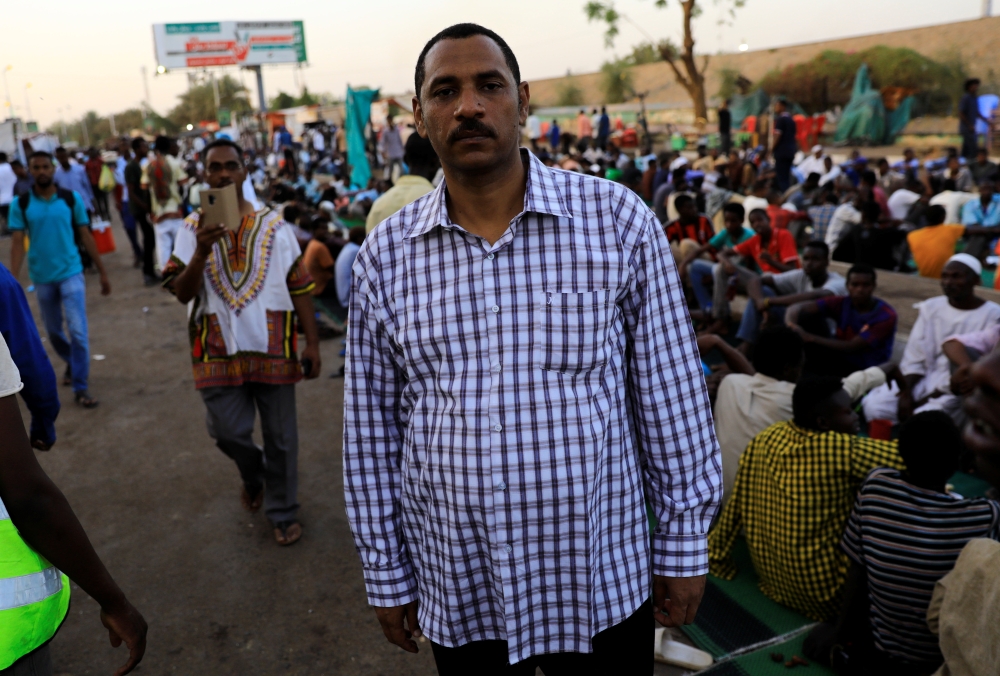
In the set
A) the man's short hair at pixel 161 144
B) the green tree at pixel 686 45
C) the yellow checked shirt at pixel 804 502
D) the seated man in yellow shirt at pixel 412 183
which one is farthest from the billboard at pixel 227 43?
the yellow checked shirt at pixel 804 502

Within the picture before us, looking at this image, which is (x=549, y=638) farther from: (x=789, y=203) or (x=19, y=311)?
(x=789, y=203)

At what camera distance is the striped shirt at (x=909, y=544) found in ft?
8.40

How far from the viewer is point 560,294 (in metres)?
1.60

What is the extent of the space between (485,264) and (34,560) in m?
1.04

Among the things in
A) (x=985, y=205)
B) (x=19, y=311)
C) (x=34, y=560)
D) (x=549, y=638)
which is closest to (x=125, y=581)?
(x=19, y=311)

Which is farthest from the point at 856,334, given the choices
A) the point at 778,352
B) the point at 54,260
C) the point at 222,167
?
the point at 54,260

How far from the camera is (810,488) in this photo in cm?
303

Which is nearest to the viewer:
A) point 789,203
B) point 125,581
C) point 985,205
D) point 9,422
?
point 9,422

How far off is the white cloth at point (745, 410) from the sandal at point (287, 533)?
207cm

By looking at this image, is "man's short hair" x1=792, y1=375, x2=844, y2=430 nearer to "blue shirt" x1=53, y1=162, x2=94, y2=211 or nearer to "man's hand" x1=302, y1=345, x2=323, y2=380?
"man's hand" x1=302, y1=345, x2=323, y2=380

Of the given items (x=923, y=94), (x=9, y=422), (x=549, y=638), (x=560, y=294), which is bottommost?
(x=549, y=638)

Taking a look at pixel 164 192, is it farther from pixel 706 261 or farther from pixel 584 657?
pixel 584 657

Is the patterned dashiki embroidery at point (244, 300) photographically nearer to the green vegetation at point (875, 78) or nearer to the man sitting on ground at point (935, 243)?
the man sitting on ground at point (935, 243)

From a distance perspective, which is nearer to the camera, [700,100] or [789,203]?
[789,203]
